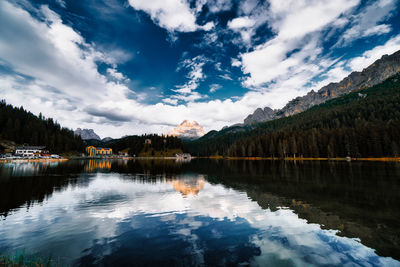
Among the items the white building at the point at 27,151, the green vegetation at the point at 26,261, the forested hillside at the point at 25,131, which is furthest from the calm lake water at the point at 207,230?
the forested hillside at the point at 25,131

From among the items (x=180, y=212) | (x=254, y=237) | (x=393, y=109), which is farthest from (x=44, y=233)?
(x=393, y=109)

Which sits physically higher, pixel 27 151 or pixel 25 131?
pixel 25 131

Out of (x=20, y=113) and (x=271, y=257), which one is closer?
(x=271, y=257)

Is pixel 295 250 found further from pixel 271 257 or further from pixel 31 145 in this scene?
pixel 31 145

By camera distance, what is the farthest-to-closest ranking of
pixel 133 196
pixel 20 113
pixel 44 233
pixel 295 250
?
pixel 20 113, pixel 133 196, pixel 44 233, pixel 295 250

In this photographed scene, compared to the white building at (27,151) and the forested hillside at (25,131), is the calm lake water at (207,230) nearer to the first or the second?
the white building at (27,151)

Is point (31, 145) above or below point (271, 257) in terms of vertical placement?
above

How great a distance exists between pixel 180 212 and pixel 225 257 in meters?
10.3

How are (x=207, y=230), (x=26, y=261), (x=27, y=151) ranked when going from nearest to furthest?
(x=26, y=261)
(x=207, y=230)
(x=27, y=151)

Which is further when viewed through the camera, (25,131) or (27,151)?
(25,131)

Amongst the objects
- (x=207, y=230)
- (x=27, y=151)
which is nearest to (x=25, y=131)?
(x=27, y=151)

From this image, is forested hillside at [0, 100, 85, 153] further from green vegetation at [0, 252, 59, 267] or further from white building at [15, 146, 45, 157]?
green vegetation at [0, 252, 59, 267]

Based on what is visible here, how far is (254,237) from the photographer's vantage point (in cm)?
1382

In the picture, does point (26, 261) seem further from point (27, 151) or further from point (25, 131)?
point (25, 131)
